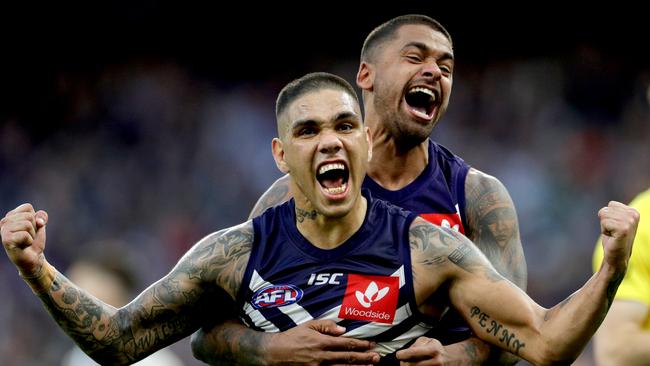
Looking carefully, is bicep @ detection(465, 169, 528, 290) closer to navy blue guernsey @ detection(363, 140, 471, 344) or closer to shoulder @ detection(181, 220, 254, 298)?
navy blue guernsey @ detection(363, 140, 471, 344)

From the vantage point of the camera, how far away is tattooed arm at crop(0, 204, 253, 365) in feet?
14.5

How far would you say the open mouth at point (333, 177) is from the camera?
14.4 feet

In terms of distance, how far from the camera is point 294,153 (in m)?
4.48

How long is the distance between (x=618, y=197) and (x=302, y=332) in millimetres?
8048

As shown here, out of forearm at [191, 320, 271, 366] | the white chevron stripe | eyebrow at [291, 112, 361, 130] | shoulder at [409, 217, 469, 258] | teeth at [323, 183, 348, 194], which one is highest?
eyebrow at [291, 112, 361, 130]

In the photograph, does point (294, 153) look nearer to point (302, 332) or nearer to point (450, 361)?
point (302, 332)

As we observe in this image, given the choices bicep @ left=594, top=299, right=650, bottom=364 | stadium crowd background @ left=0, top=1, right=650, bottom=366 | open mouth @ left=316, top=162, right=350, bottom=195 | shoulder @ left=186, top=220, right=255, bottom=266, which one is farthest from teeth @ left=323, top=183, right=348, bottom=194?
stadium crowd background @ left=0, top=1, right=650, bottom=366

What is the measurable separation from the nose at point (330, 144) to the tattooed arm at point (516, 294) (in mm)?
433

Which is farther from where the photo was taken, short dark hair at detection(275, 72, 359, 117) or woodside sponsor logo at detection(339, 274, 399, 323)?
short dark hair at detection(275, 72, 359, 117)

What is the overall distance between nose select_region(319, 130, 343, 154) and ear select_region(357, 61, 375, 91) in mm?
1042

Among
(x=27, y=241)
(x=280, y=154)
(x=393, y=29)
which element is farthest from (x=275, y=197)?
(x=27, y=241)

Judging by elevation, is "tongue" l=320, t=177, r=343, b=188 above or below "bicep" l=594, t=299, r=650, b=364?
above

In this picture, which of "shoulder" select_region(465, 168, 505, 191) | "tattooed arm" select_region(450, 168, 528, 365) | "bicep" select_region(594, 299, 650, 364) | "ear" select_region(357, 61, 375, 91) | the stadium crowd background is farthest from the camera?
the stadium crowd background

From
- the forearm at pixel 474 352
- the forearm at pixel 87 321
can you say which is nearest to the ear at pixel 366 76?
the forearm at pixel 474 352
